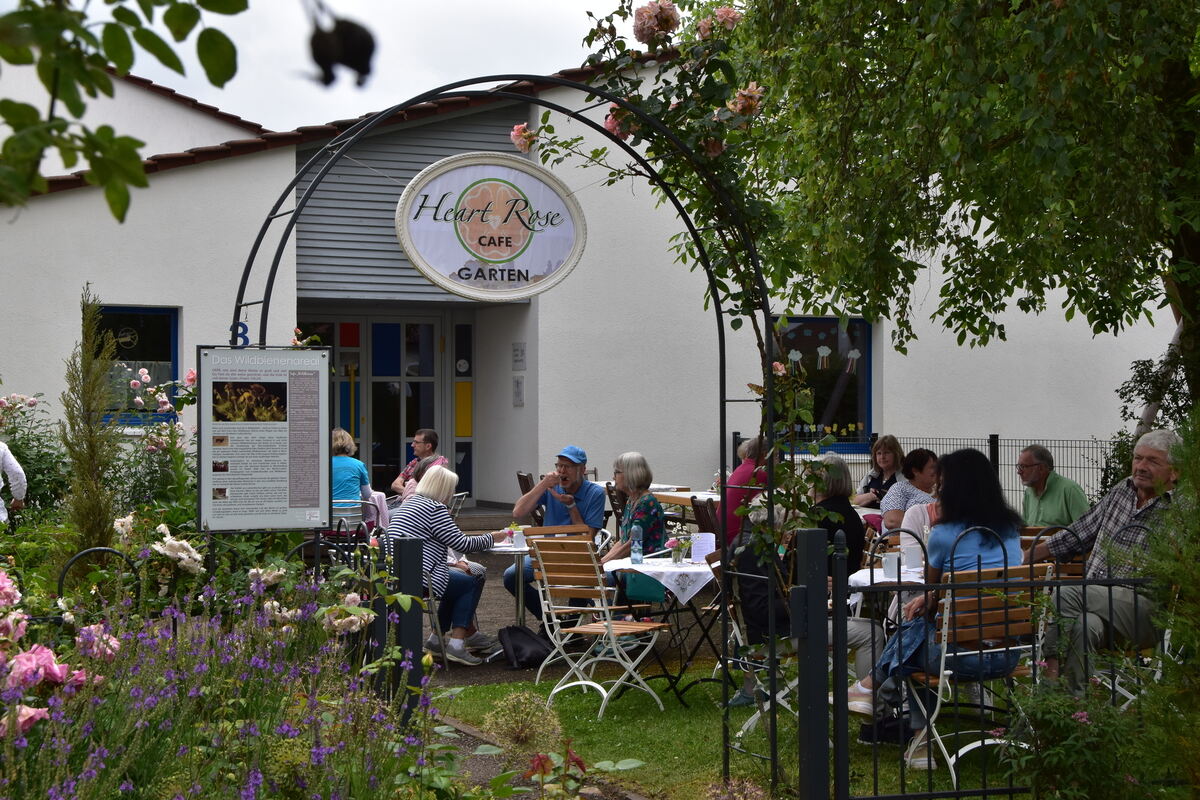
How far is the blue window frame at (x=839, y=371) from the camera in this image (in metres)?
17.2

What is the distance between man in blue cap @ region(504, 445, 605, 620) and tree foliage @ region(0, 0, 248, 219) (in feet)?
27.3

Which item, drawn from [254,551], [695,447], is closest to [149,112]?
[695,447]

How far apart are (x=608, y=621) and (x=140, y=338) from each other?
8.31m

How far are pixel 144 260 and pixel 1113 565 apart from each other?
434 inches

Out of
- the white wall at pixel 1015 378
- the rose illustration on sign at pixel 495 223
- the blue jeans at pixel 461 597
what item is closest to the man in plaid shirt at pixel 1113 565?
the blue jeans at pixel 461 597

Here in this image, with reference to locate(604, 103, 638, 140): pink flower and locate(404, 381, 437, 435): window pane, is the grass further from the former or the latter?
locate(404, 381, 437, 435): window pane

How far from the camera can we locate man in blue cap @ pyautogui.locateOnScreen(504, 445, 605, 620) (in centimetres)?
960

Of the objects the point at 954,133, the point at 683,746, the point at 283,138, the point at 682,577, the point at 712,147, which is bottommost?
the point at 683,746

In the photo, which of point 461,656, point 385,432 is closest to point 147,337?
point 385,432

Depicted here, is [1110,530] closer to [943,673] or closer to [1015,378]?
[943,673]

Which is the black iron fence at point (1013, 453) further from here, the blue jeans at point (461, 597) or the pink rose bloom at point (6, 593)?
the pink rose bloom at point (6, 593)

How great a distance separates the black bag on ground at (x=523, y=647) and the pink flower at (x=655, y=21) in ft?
14.8

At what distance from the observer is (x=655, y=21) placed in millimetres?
5305

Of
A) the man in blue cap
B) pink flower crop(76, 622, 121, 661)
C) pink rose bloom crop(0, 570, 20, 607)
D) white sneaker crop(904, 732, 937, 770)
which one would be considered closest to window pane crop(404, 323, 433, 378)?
the man in blue cap
